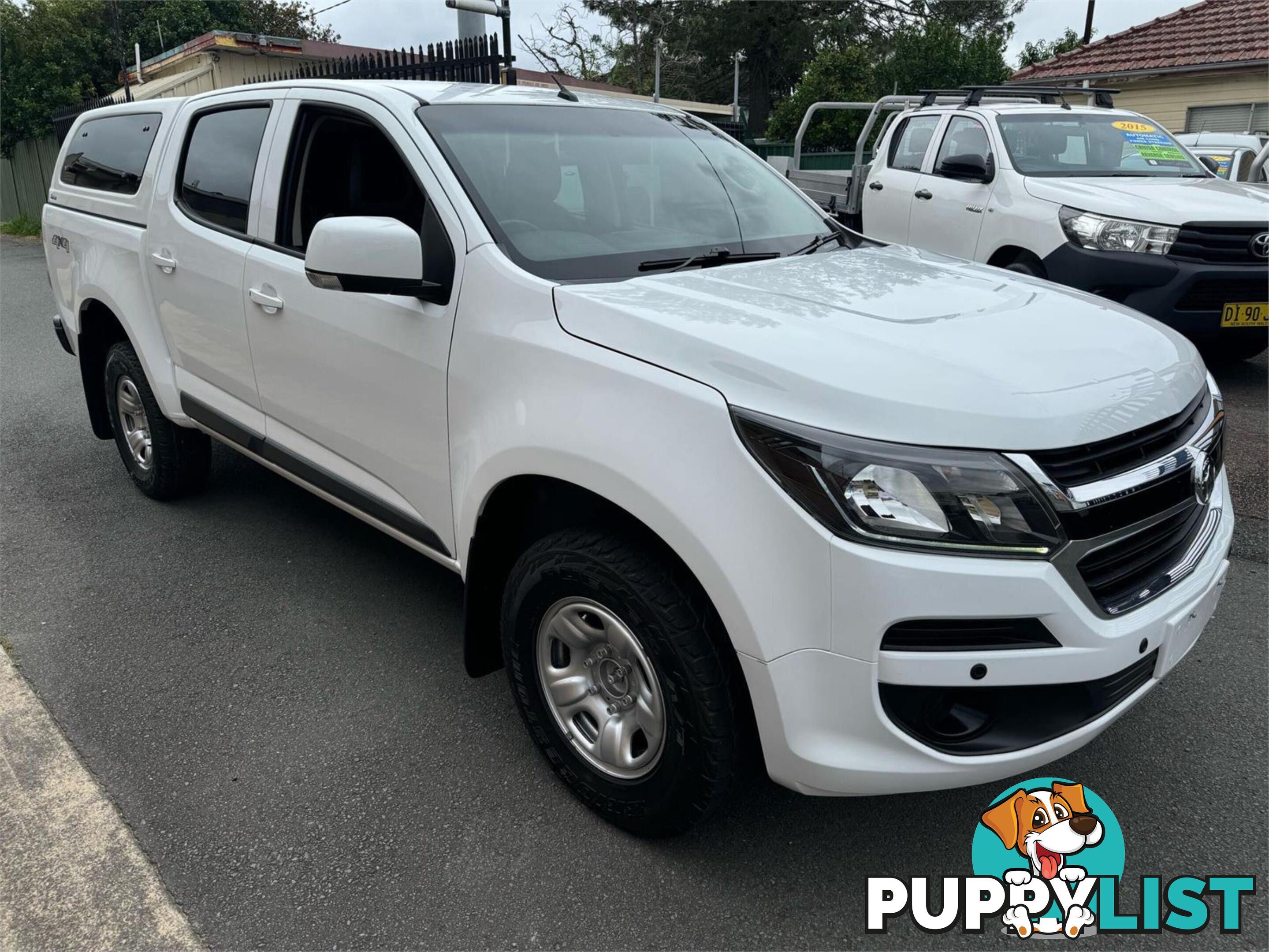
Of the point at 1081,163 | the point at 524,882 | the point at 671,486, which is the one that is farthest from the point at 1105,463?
the point at 1081,163

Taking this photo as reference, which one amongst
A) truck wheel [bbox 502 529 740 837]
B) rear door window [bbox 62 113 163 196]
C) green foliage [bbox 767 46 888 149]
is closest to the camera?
truck wheel [bbox 502 529 740 837]

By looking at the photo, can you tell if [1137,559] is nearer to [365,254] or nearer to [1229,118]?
[365,254]

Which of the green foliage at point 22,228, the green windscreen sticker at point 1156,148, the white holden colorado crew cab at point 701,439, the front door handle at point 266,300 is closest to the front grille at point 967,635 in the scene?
the white holden colorado crew cab at point 701,439

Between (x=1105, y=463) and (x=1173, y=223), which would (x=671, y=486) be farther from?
(x=1173, y=223)

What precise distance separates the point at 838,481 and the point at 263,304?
2.30 metres

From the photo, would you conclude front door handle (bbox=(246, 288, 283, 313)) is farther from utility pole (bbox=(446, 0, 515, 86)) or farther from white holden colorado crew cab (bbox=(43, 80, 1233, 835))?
utility pole (bbox=(446, 0, 515, 86))

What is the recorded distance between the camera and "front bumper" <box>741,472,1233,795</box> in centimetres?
183

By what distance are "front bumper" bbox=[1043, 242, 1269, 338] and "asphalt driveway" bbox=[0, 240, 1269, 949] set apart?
2.08 m

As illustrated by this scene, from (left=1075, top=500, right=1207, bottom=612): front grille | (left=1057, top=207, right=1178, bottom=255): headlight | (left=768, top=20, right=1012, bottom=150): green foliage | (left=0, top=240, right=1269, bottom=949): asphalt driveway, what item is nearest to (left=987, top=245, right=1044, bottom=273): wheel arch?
(left=1057, top=207, right=1178, bottom=255): headlight

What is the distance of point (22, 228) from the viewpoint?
21406mm

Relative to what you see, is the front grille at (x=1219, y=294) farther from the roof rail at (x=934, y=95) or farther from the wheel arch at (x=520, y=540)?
the wheel arch at (x=520, y=540)

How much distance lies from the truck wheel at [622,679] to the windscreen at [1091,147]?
5.64m

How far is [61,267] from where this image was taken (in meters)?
4.95

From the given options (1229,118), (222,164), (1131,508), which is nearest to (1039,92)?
(222,164)
